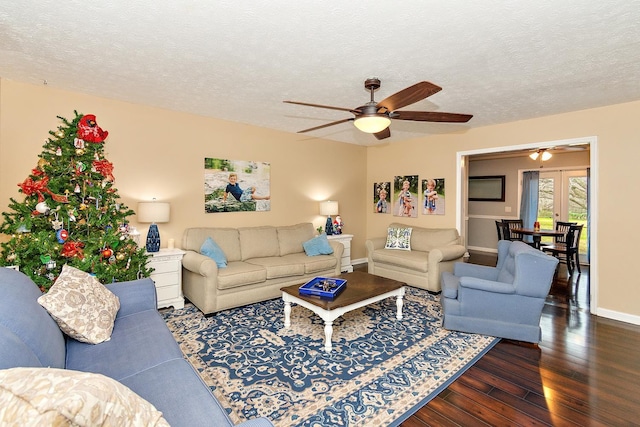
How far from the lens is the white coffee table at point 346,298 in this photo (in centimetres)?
281

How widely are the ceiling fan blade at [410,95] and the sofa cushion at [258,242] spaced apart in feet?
9.25

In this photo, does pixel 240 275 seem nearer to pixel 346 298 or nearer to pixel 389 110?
pixel 346 298

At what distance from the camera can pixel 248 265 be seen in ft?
13.4

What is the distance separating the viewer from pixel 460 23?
2080mm

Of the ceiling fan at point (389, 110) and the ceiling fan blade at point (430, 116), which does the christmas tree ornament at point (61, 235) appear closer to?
the ceiling fan at point (389, 110)

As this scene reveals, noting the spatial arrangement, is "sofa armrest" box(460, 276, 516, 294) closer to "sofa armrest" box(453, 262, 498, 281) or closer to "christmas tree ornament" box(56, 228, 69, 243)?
"sofa armrest" box(453, 262, 498, 281)

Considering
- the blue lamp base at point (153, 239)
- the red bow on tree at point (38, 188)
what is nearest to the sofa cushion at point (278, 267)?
the blue lamp base at point (153, 239)

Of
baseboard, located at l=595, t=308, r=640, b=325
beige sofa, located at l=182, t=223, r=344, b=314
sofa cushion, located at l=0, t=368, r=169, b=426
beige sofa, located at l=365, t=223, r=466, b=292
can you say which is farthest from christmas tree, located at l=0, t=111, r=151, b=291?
baseboard, located at l=595, t=308, r=640, b=325

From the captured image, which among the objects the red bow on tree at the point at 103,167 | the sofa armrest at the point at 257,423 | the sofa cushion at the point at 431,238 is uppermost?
the red bow on tree at the point at 103,167

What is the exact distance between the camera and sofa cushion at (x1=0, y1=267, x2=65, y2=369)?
1196mm

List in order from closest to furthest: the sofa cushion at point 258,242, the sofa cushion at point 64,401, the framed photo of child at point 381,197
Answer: the sofa cushion at point 64,401 < the sofa cushion at point 258,242 < the framed photo of child at point 381,197

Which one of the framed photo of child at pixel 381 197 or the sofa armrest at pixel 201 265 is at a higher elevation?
the framed photo of child at pixel 381 197

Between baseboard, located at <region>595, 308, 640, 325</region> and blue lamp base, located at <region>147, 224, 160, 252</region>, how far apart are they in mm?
5534

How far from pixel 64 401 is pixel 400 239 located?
5.02 metres
